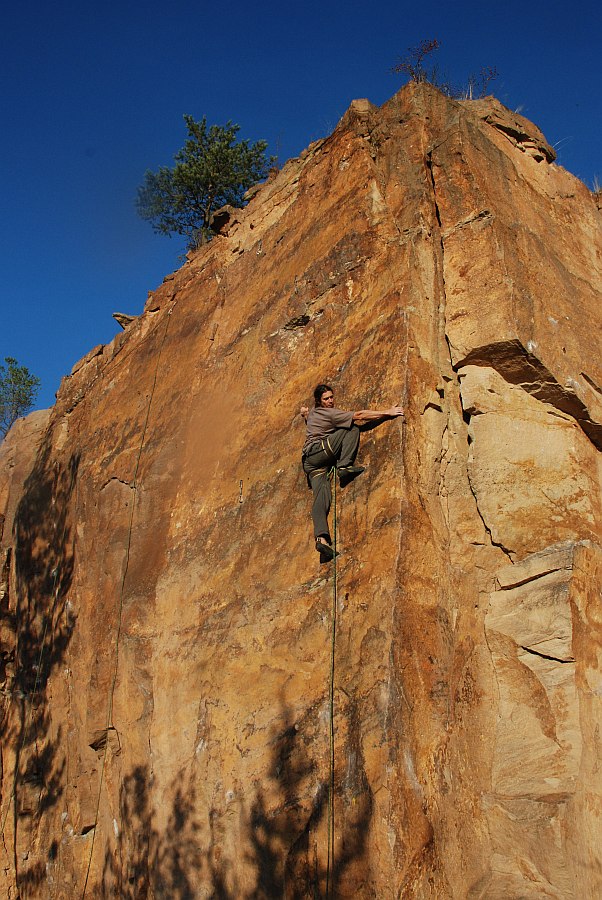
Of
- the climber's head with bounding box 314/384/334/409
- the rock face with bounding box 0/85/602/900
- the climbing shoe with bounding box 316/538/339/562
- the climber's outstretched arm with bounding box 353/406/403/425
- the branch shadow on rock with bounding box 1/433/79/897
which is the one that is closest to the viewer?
the rock face with bounding box 0/85/602/900

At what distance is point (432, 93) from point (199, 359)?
3.23 meters

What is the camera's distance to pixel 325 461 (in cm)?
533

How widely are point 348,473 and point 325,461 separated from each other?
0.81 feet

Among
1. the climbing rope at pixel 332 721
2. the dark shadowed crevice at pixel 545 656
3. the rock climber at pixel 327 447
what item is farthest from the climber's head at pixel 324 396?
the dark shadowed crevice at pixel 545 656

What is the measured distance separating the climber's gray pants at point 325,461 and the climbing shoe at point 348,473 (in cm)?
4

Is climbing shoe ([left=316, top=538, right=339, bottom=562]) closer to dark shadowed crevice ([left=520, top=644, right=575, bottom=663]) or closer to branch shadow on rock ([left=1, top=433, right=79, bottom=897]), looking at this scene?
dark shadowed crevice ([left=520, top=644, right=575, bottom=663])

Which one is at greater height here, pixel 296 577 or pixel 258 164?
pixel 258 164

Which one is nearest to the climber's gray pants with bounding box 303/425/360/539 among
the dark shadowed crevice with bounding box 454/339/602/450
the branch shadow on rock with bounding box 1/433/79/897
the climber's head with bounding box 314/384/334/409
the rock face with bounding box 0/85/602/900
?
the rock face with bounding box 0/85/602/900

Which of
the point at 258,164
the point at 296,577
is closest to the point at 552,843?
the point at 296,577

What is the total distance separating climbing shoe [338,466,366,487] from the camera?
5129mm

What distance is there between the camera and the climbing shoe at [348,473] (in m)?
5.13

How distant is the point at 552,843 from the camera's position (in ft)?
13.5

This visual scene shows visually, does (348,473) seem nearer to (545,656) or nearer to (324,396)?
(324,396)

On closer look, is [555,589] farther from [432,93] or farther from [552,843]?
[432,93]
